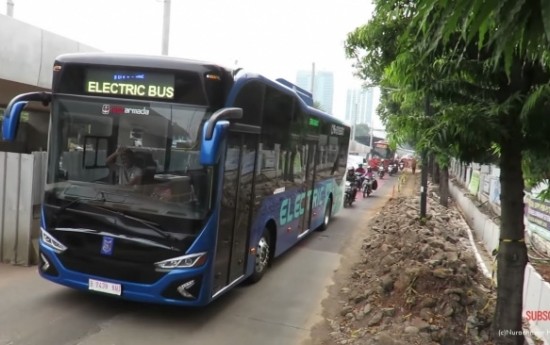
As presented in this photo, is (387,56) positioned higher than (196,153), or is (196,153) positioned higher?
(387,56)

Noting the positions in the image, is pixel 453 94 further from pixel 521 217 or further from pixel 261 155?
pixel 261 155

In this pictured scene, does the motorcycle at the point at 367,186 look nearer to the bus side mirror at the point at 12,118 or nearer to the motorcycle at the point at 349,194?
the motorcycle at the point at 349,194

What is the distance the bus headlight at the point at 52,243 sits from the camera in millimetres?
5367

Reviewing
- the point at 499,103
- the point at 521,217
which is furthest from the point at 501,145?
the point at 521,217

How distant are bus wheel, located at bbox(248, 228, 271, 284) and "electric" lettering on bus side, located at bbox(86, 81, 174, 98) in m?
2.79

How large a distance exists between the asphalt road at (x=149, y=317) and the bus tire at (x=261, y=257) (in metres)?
0.13

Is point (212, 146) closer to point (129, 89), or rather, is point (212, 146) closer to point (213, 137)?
point (213, 137)

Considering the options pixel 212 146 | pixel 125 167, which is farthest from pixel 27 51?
Answer: pixel 212 146

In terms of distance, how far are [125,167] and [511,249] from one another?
3.94 m

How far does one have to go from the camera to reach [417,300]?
5793mm

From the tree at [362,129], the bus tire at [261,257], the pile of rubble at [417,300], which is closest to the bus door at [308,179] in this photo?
the pile of rubble at [417,300]

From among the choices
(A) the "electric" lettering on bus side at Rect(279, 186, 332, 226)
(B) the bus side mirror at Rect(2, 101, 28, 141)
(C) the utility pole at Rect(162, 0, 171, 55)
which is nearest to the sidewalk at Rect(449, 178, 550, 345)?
(A) the "electric" lettering on bus side at Rect(279, 186, 332, 226)

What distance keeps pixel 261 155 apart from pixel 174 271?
2.23 m

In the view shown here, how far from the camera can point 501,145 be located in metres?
4.07
